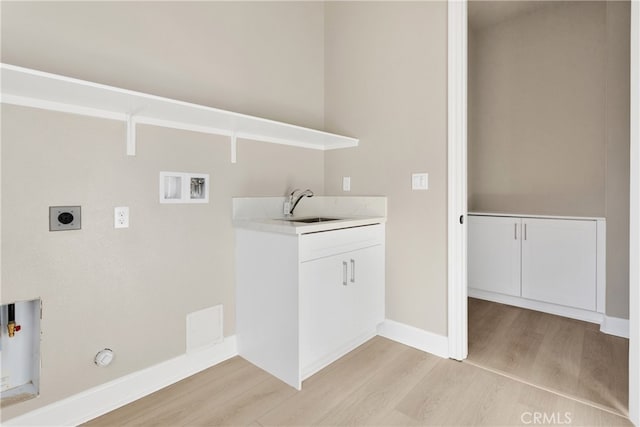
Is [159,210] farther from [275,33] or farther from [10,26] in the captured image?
[275,33]

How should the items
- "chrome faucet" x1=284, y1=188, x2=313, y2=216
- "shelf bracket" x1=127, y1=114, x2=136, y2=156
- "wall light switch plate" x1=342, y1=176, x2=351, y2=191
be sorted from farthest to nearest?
"wall light switch plate" x1=342, y1=176, x2=351, y2=191 → "chrome faucet" x1=284, y1=188, x2=313, y2=216 → "shelf bracket" x1=127, y1=114, x2=136, y2=156

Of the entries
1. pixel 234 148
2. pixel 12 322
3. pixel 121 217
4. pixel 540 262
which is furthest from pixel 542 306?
pixel 12 322

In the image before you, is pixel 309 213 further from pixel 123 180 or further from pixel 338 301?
pixel 123 180

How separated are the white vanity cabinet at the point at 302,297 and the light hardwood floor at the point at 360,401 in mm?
128

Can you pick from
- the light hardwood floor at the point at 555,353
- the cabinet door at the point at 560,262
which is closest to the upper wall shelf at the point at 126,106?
the light hardwood floor at the point at 555,353

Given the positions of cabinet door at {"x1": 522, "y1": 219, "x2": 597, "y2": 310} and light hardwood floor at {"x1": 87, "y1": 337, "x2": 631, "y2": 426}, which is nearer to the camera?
light hardwood floor at {"x1": 87, "y1": 337, "x2": 631, "y2": 426}

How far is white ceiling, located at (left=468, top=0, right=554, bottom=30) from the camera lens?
3.18 m

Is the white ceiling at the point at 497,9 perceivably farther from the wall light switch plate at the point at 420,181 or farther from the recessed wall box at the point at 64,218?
the recessed wall box at the point at 64,218

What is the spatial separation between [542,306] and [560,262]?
43cm

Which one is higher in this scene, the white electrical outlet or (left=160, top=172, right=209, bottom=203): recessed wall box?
(left=160, top=172, right=209, bottom=203): recessed wall box

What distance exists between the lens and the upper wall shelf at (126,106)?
46.6 inches

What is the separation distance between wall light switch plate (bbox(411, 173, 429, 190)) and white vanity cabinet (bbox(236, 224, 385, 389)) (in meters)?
0.42

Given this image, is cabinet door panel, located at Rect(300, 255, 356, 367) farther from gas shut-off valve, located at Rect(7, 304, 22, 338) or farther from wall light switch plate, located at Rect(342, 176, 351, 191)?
gas shut-off valve, located at Rect(7, 304, 22, 338)

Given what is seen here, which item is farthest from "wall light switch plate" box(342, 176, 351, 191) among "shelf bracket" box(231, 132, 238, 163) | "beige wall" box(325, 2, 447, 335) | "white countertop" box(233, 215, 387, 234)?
"shelf bracket" box(231, 132, 238, 163)
